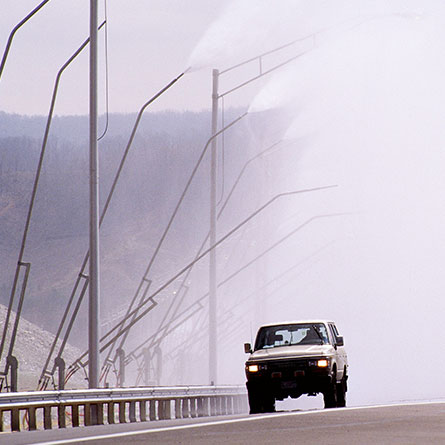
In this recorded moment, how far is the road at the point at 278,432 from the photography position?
17.1 metres

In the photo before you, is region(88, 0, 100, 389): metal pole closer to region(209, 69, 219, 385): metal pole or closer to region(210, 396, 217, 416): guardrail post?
region(210, 396, 217, 416): guardrail post

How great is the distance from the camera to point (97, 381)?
27672mm

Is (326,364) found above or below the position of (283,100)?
below

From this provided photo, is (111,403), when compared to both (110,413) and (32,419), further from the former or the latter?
(32,419)

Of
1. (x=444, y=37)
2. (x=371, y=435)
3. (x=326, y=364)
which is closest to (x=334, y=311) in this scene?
(x=444, y=37)

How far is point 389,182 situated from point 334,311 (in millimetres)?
29181

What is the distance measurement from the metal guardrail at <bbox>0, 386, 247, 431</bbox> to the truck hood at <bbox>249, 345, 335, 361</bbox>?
1853mm

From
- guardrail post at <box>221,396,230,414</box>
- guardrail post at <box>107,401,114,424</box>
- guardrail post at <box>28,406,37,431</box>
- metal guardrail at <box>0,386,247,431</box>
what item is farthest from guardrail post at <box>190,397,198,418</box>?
guardrail post at <box>28,406,37,431</box>

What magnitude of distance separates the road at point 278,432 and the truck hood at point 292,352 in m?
4.33

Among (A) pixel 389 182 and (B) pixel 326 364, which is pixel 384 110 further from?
(B) pixel 326 364

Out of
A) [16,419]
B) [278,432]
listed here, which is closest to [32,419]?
[16,419]

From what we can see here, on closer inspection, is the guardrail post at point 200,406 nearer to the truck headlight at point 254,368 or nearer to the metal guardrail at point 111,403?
the metal guardrail at point 111,403

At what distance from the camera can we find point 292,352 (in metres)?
28.8

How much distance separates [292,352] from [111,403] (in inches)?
179
